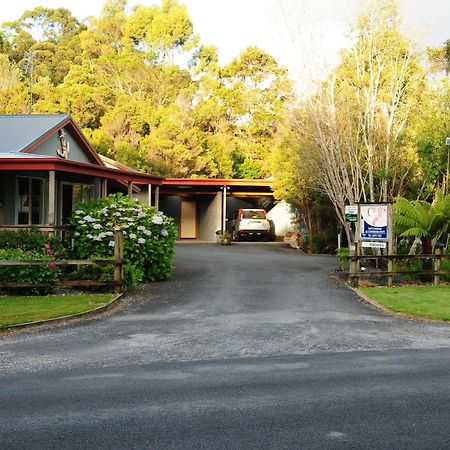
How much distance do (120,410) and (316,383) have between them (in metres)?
2.18

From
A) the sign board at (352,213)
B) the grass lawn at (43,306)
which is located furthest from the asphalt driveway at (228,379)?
the sign board at (352,213)

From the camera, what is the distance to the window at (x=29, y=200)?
19723mm


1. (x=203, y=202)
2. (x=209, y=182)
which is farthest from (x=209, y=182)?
(x=203, y=202)

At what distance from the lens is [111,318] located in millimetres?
11758

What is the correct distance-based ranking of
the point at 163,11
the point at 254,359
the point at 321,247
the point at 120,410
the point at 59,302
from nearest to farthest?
the point at 120,410 < the point at 254,359 < the point at 59,302 < the point at 321,247 < the point at 163,11

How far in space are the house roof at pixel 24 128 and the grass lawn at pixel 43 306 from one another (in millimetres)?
6758

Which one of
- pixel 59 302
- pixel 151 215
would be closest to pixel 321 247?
pixel 151 215

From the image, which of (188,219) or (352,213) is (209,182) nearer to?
(188,219)

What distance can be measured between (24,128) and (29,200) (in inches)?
97.0

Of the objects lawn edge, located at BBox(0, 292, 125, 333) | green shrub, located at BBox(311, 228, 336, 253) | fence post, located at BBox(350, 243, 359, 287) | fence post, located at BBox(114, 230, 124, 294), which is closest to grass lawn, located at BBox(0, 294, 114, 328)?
A: lawn edge, located at BBox(0, 292, 125, 333)

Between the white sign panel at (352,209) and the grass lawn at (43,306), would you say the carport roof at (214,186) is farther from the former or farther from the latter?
the grass lawn at (43,306)

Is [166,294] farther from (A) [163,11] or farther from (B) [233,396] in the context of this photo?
(A) [163,11]

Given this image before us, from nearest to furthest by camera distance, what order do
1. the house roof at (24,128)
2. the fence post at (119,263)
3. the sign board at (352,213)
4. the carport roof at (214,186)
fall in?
the fence post at (119,263)
the sign board at (352,213)
the house roof at (24,128)
the carport roof at (214,186)

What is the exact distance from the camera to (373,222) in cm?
1762
